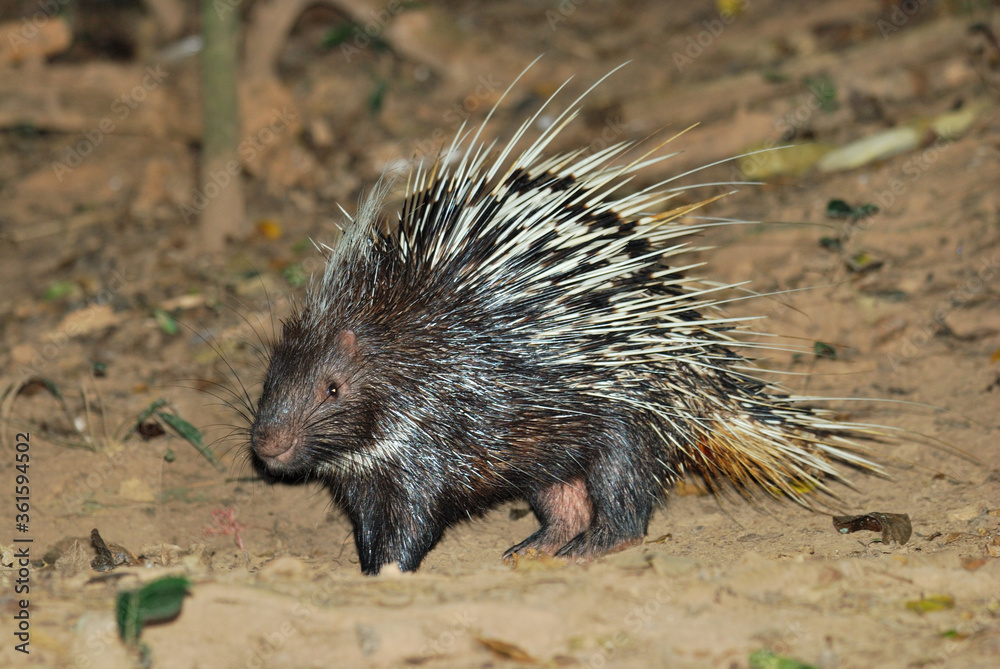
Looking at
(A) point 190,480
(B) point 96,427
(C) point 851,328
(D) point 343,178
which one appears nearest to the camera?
(A) point 190,480

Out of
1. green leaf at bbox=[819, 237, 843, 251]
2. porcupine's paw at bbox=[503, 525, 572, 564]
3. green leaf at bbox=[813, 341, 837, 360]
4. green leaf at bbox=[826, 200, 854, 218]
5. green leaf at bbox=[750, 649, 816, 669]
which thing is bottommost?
green leaf at bbox=[750, 649, 816, 669]

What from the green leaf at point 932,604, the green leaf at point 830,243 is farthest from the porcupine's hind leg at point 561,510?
the green leaf at point 830,243

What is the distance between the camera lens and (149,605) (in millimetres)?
2453

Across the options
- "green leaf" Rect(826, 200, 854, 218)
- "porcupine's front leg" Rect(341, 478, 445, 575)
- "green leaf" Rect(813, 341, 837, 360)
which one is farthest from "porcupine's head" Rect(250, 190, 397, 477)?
"green leaf" Rect(826, 200, 854, 218)

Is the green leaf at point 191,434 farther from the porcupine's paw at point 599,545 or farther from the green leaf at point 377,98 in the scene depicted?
the green leaf at point 377,98

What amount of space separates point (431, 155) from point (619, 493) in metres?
4.20

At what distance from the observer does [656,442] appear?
3.56 meters

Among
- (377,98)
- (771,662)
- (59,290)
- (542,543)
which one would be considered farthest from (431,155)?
(771,662)

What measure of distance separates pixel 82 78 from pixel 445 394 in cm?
560

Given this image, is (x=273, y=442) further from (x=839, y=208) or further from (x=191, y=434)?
(x=839, y=208)

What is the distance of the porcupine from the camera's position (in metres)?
3.35

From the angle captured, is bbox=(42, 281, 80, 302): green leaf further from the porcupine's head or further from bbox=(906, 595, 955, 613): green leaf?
bbox=(906, 595, 955, 613): green leaf

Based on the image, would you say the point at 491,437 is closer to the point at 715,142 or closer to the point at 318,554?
the point at 318,554

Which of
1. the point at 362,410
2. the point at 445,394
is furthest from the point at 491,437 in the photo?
the point at 362,410
